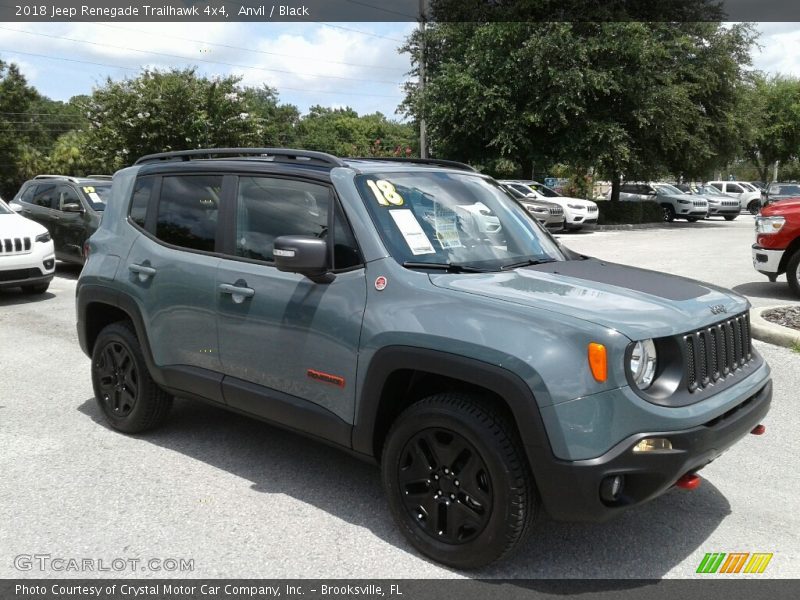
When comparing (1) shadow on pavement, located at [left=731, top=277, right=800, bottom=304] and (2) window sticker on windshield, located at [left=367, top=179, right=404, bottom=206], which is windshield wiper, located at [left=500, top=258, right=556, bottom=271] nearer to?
(2) window sticker on windshield, located at [left=367, top=179, right=404, bottom=206]

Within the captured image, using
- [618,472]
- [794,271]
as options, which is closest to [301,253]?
[618,472]

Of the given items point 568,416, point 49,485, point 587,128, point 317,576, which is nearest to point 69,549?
point 49,485

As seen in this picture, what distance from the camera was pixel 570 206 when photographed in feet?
78.9

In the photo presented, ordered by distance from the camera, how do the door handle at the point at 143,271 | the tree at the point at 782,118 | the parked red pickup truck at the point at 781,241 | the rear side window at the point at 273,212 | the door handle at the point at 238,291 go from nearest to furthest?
the rear side window at the point at 273,212, the door handle at the point at 238,291, the door handle at the point at 143,271, the parked red pickup truck at the point at 781,241, the tree at the point at 782,118

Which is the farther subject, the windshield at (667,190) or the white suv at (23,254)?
the windshield at (667,190)

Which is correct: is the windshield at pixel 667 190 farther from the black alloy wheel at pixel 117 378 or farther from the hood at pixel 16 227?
the black alloy wheel at pixel 117 378

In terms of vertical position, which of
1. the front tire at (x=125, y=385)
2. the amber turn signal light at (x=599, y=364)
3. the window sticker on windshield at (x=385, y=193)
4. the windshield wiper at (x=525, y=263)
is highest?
the window sticker on windshield at (x=385, y=193)

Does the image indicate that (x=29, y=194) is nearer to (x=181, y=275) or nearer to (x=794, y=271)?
(x=181, y=275)

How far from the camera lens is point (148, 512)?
3898mm

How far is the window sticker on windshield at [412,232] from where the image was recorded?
371 centimetres

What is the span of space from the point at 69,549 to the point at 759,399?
3.35 metres

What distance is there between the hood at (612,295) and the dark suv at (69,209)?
10124mm

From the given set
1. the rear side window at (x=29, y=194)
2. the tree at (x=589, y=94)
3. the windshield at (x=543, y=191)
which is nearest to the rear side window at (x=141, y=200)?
the rear side window at (x=29, y=194)

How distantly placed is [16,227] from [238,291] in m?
7.76
